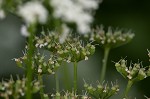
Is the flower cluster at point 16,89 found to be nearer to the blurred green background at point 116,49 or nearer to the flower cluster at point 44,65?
the flower cluster at point 44,65

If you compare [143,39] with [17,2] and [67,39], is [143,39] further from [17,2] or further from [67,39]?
[17,2]

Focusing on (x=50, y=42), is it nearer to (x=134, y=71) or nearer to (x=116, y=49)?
(x=134, y=71)

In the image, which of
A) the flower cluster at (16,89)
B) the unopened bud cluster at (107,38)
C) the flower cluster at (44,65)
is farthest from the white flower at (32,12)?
the unopened bud cluster at (107,38)

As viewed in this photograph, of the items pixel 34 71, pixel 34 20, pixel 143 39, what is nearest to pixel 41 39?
pixel 34 71

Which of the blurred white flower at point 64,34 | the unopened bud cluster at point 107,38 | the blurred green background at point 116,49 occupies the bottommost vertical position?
the blurred white flower at point 64,34

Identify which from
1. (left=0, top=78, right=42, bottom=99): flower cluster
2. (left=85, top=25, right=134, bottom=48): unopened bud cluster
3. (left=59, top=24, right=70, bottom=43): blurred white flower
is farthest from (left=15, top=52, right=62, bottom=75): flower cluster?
(left=85, top=25, right=134, bottom=48): unopened bud cluster
